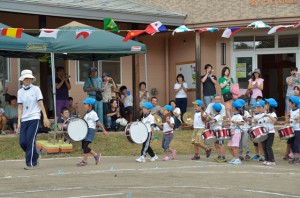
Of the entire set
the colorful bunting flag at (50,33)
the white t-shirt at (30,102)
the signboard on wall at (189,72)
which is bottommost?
the white t-shirt at (30,102)

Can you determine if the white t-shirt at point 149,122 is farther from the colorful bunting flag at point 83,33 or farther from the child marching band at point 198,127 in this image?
the colorful bunting flag at point 83,33

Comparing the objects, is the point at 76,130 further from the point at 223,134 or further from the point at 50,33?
the point at 50,33

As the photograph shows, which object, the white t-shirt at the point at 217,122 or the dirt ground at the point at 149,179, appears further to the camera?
the white t-shirt at the point at 217,122

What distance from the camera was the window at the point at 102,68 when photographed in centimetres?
2025

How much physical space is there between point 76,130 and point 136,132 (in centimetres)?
135

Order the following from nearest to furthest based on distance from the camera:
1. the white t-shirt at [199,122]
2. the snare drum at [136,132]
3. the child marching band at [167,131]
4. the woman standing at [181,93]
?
1. the snare drum at [136,132]
2. the child marching band at [167,131]
3. the white t-shirt at [199,122]
4. the woman standing at [181,93]

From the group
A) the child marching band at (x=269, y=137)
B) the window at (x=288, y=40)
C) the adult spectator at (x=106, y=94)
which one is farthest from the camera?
the window at (x=288, y=40)

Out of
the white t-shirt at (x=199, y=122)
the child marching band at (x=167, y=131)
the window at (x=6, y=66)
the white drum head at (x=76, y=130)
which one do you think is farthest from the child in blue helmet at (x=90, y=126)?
the window at (x=6, y=66)

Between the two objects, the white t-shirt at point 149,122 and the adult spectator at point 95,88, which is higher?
the adult spectator at point 95,88

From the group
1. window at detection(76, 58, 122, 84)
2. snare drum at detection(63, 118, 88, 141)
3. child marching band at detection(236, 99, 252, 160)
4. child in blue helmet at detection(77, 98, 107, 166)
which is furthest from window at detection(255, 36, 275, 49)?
snare drum at detection(63, 118, 88, 141)

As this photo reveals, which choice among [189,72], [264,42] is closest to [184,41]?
[189,72]

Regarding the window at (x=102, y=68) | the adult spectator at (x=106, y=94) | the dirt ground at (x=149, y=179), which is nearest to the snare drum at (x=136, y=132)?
the dirt ground at (x=149, y=179)

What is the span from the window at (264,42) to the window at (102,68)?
16.4ft

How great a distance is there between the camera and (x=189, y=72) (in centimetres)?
2119
